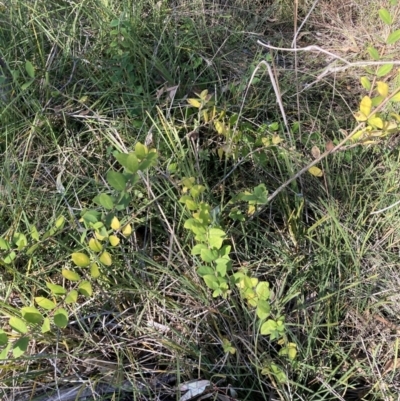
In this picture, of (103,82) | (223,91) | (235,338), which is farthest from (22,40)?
(235,338)

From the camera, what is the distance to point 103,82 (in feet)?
5.13

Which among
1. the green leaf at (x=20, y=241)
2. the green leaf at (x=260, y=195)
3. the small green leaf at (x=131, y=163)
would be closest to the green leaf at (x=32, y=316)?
the green leaf at (x=20, y=241)

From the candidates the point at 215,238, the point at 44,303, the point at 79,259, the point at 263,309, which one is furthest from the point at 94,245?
the point at 263,309

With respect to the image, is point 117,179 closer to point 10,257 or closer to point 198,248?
point 198,248

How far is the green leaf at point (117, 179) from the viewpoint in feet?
2.78

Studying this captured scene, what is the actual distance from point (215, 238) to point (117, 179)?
260 mm

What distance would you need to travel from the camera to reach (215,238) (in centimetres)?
98

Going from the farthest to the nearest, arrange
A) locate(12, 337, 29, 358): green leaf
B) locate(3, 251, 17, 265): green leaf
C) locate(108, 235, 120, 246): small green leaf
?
locate(3, 251, 17, 265): green leaf → locate(108, 235, 120, 246): small green leaf → locate(12, 337, 29, 358): green leaf

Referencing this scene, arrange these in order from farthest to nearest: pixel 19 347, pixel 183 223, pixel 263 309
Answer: pixel 183 223
pixel 263 309
pixel 19 347

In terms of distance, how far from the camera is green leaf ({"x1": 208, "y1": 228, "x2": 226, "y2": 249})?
0.98m

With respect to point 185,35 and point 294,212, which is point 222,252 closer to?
point 294,212

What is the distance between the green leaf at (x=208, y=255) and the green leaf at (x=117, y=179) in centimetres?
23

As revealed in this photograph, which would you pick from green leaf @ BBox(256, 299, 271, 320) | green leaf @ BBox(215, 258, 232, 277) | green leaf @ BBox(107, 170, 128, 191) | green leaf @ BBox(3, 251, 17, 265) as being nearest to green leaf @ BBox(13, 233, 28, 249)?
green leaf @ BBox(3, 251, 17, 265)

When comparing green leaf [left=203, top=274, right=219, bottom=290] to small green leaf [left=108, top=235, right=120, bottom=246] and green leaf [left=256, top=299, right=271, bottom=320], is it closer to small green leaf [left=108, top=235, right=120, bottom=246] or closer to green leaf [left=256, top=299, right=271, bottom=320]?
green leaf [left=256, top=299, right=271, bottom=320]
